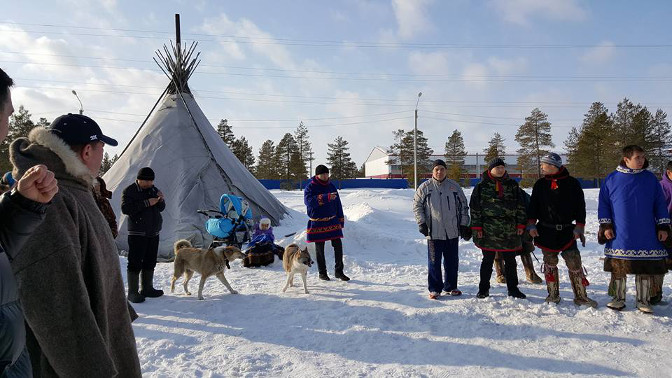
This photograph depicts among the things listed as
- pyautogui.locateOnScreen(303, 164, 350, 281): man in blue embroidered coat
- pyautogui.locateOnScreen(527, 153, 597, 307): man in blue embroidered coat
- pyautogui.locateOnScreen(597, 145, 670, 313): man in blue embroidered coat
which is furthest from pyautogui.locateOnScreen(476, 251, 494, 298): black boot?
pyautogui.locateOnScreen(303, 164, 350, 281): man in blue embroidered coat

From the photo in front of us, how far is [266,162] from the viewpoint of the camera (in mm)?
50875

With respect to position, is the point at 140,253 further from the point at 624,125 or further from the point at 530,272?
the point at 624,125

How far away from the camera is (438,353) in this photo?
380cm

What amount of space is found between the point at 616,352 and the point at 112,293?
431cm

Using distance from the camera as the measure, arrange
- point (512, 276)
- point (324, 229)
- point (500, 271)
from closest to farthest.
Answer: point (512, 276) → point (500, 271) → point (324, 229)

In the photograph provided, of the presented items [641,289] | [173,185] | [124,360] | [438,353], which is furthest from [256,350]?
[173,185]

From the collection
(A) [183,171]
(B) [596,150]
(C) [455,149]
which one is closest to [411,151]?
(C) [455,149]

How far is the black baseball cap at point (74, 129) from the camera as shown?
1.84 m

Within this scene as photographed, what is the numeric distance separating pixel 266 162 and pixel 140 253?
45672mm

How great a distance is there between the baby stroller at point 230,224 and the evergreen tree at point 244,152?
41907 mm

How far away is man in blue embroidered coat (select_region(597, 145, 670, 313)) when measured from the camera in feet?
14.8

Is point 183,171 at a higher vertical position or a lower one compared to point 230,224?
higher

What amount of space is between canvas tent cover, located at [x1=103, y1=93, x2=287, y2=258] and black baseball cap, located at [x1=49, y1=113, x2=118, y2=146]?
760 cm

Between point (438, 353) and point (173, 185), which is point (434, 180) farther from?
point (173, 185)
